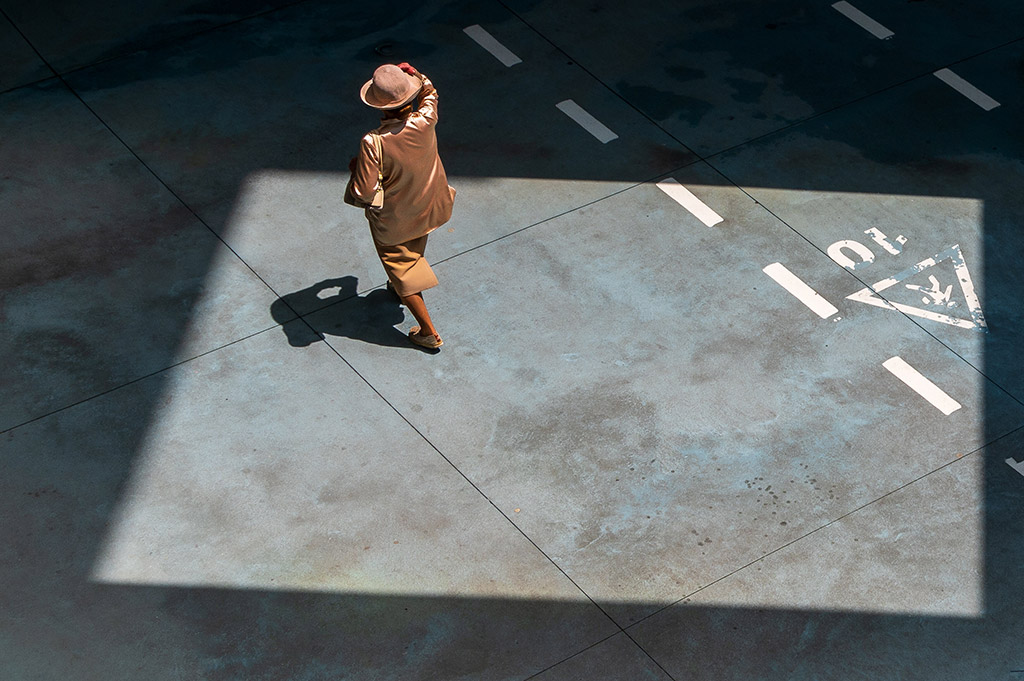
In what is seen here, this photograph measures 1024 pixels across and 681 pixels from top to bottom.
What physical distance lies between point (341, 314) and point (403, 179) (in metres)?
1.40

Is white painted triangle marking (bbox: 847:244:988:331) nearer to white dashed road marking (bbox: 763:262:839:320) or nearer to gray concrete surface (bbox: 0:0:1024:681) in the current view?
gray concrete surface (bbox: 0:0:1024:681)

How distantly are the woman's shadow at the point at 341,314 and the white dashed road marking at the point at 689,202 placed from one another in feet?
7.92

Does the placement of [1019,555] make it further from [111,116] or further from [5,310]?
[111,116]

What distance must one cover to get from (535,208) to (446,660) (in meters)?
4.02

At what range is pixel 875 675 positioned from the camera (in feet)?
21.8

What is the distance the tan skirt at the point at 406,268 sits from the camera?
26.5ft

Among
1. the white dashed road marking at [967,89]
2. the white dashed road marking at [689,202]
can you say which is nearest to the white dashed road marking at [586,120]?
the white dashed road marking at [689,202]

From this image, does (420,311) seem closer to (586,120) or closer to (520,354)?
(520,354)

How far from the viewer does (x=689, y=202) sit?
31.8 feet

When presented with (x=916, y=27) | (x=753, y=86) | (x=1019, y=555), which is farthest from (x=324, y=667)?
(x=916, y=27)

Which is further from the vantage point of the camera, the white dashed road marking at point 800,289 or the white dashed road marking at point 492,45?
the white dashed road marking at point 492,45

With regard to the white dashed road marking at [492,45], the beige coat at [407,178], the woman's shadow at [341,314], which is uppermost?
the beige coat at [407,178]

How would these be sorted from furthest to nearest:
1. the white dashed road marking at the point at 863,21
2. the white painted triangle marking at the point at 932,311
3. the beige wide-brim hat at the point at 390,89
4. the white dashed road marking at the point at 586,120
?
the white dashed road marking at the point at 863,21 < the white dashed road marking at the point at 586,120 < the white painted triangle marking at the point at 932,311 < the beige wide-brim hat at the point at 390,89

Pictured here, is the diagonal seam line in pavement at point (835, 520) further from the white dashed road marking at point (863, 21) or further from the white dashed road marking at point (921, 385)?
the white dashed road marking at point (863, 21)
